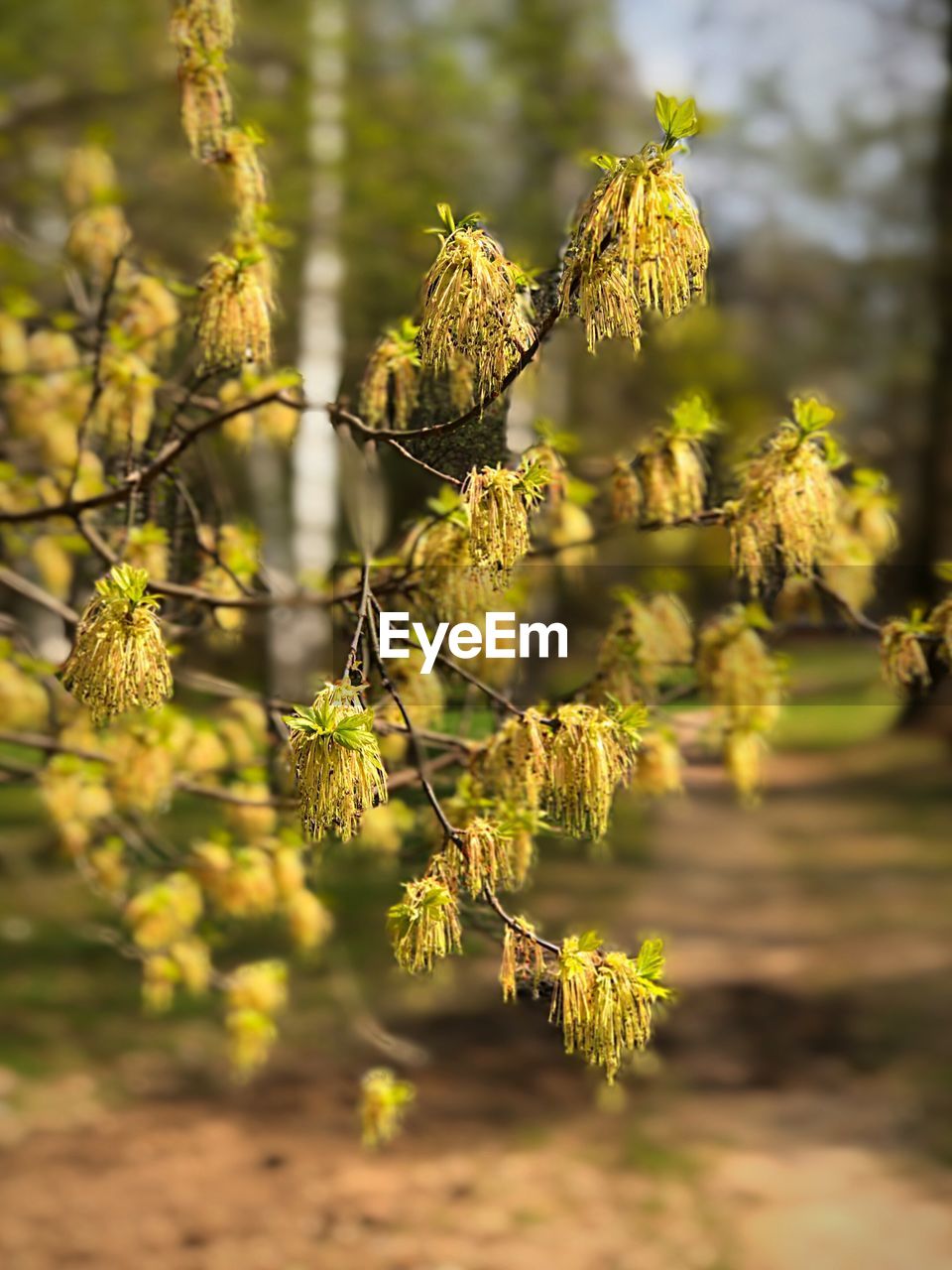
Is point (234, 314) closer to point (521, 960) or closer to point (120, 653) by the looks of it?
point (120, 653)

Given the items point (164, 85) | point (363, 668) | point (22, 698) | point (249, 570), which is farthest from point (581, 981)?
point (164, 85)

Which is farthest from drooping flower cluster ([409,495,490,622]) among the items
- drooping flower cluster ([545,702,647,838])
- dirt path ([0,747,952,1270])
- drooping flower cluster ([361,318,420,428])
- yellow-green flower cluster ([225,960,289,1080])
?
dirt path ([0,747,952,1270])

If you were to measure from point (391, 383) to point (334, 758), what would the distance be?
2.92 ft

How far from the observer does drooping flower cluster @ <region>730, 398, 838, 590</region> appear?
6.44 feet

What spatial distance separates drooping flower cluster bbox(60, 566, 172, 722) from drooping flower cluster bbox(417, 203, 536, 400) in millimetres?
479

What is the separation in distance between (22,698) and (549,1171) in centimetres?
258

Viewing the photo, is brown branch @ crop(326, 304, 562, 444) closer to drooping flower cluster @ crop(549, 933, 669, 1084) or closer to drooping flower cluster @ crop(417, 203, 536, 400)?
drooping flower cluster @ crop(417, 203, 536, 400)

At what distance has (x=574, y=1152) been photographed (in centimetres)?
463

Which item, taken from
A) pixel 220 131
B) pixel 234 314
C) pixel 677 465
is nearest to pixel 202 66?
pixel 220 131

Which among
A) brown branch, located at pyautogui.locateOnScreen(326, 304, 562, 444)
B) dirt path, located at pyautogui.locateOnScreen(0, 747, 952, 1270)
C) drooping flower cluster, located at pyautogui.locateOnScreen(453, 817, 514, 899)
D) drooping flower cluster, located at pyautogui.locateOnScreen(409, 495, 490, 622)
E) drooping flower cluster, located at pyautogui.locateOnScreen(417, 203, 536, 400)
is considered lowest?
dirt path, located at pyautogui.locateOnScreen(0, 747, 952, 1270)

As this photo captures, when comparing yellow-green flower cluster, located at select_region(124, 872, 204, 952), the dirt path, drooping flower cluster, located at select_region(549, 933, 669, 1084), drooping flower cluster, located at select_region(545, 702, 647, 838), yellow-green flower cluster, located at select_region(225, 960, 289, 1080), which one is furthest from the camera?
the dirt path

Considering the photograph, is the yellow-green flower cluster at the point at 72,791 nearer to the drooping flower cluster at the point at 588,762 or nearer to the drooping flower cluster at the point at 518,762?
the drooping flower cluster at the point at 518,762

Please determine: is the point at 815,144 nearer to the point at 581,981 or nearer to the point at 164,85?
the point at 164,85

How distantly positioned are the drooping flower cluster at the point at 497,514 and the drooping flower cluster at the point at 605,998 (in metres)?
0.50
